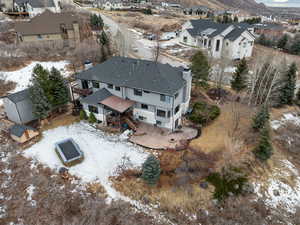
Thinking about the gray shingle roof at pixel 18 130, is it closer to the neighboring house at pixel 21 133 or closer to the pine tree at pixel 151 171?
the neighboring house at pixel 21 133

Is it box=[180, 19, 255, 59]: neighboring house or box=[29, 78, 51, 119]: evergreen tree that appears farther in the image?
box=[180, 19, 255, 59]: neighboring house

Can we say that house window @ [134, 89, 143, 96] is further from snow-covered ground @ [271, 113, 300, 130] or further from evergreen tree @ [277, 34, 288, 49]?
evergreen tree @ [277, 34, 288, 49]

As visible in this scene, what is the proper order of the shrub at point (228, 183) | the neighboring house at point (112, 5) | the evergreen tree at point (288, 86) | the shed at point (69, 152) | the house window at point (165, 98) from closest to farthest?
the shrub at point (228, 183), the shed at point (69, 152), the house window at point (165, 98), the evergreen tree at point (288, 86), the neighboring house at point (112, 5)

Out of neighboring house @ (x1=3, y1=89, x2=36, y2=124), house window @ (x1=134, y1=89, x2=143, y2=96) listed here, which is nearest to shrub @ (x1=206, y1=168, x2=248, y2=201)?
house window @ (x1=134, y1=89, x2=143, y2=96)

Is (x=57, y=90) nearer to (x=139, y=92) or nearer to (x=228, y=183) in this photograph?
(x=139, y=92)

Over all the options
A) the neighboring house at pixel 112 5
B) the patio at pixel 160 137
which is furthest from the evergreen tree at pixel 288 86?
the neighboring house at pixel 112 5

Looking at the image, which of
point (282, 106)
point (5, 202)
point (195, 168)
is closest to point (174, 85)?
point (195, 168)
